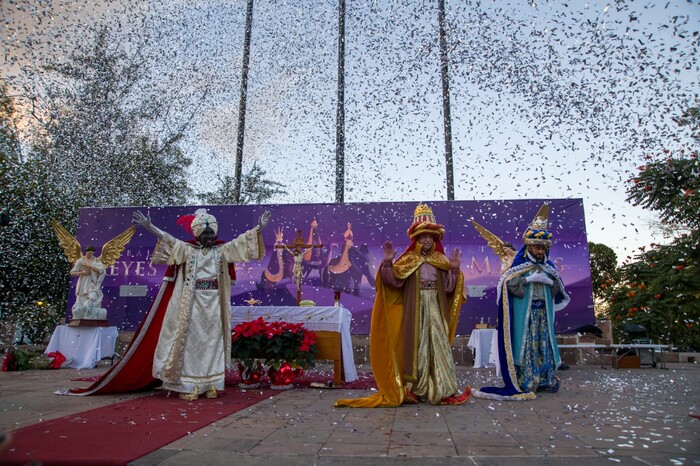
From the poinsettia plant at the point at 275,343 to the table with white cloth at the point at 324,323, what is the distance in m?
0.19

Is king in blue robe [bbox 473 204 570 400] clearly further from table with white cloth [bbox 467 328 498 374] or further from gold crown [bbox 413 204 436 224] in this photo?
table with white cloth [bbox 467 328 498 374]

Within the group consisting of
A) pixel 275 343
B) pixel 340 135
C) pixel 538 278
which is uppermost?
pixel 340 135

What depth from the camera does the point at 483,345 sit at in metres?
10.1

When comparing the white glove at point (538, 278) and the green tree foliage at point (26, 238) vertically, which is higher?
the green tree foliage at point (26, 238)

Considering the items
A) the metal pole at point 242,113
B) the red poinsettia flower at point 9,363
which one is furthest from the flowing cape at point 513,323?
the metal pole at point 242,113

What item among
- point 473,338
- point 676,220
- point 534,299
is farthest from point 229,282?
point 676,220

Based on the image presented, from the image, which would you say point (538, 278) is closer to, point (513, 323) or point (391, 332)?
point (513, 323)

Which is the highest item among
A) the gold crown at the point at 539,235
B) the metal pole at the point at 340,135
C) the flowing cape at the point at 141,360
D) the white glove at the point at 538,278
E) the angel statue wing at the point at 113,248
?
the metal pole at the point at 340,135

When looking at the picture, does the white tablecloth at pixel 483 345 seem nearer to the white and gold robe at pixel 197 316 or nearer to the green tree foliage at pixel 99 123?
the white and gold robe at pixel 197 316

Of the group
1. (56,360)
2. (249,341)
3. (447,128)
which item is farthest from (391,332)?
(447,128)

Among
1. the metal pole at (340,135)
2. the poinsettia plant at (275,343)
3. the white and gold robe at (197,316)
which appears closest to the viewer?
the white and gold robe at (197,316)

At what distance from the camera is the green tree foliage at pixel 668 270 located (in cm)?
1299

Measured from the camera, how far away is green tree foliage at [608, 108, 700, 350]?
13.0 meters

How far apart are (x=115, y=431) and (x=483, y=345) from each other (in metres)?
7.69
